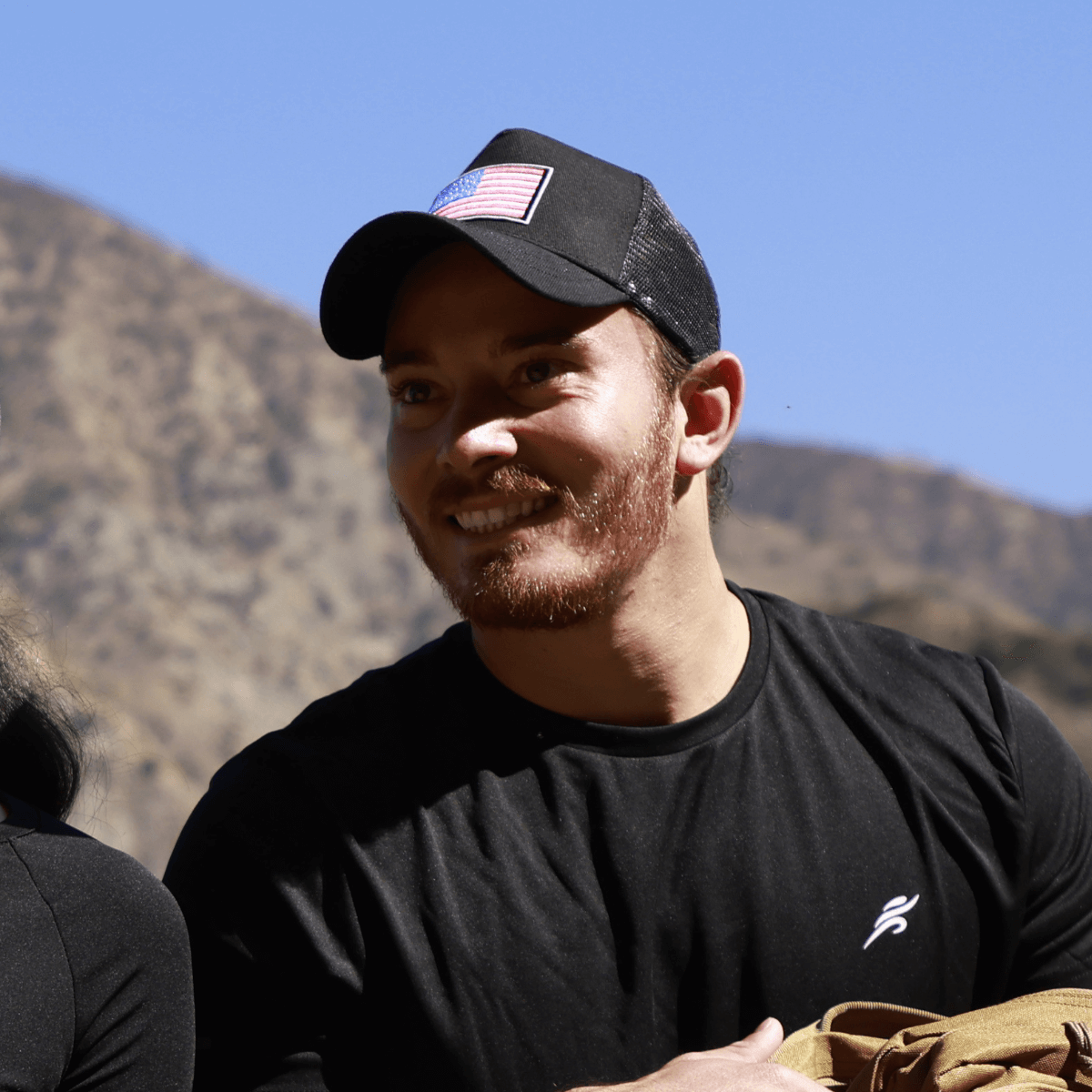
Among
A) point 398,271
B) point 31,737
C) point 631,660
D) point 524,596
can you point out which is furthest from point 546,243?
point 31,737

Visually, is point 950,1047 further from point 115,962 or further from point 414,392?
point 414,392

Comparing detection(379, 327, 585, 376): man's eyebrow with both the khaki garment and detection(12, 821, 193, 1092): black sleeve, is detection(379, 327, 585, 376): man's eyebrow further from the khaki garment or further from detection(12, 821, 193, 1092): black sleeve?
the khaki garment

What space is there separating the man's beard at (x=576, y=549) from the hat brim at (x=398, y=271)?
266 millimetres

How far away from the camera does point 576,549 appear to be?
2188 mm

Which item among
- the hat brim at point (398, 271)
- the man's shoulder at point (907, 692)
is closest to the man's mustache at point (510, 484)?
the hat brim at point (398, 271)

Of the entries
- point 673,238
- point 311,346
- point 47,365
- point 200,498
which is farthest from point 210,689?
point 673,238

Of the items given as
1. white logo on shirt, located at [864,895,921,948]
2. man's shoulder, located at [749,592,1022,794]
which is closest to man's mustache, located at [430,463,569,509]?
man's shoulder, located at [749,592,1022,794]

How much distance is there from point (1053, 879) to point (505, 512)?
3.45 feet

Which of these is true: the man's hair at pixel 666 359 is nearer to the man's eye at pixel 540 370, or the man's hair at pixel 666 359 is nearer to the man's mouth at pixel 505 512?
the man's eye at pixel 540 370

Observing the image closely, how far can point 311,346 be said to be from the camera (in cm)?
4344

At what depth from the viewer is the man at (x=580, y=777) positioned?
79.4 inches

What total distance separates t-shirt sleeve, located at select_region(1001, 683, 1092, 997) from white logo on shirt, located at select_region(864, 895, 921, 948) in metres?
0.22

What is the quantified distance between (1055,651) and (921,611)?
264 centimetres

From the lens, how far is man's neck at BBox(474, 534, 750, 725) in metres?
2.25
